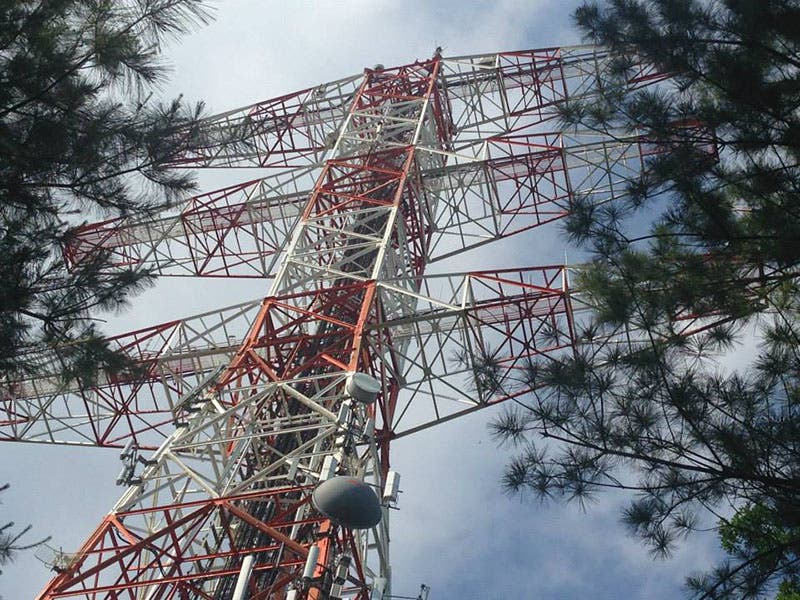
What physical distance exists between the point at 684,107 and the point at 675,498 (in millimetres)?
4170

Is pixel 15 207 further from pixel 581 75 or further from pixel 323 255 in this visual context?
pixel 581 75

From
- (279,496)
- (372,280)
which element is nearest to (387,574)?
(279,496)

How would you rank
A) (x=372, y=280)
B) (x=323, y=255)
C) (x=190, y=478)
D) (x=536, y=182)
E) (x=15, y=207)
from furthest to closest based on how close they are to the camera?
(x=536, y=182) → (x=323, y=255) → (x=372, y=280) → (x=190, y=478) → (x=15, y=207)

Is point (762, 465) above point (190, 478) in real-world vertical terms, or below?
below

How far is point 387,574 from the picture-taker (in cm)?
1823

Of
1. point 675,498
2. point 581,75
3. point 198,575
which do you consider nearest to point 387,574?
point 198,575

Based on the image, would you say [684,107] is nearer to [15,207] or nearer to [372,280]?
[15,207]

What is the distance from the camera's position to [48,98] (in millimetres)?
10250

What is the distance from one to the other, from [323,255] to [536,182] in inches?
261

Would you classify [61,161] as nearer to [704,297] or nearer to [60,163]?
[60,163]

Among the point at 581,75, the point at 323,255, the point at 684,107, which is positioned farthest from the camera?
the point at 581,75

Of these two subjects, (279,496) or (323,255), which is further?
(323,255)

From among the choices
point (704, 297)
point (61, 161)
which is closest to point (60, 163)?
point (61, 161)

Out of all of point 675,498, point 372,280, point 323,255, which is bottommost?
point 675,498
